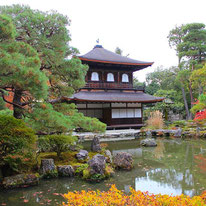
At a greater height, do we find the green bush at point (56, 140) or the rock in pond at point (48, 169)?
the green bush at point (56, 140)

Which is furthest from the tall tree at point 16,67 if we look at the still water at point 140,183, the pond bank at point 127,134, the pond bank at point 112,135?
the pond bank at point 127,134

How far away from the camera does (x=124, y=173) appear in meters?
5.75

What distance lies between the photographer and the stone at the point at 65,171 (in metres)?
5.55

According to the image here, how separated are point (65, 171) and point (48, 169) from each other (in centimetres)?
45

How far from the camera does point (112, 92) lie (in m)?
16.7

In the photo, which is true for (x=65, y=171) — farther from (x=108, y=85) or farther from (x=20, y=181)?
(x=108, y=85)

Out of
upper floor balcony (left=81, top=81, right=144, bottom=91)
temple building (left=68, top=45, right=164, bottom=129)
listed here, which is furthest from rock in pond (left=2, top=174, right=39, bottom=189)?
upper floor balcony (left=81, top=81, right=144, bottom=91)

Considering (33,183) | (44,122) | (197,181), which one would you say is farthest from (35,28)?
(197,181)

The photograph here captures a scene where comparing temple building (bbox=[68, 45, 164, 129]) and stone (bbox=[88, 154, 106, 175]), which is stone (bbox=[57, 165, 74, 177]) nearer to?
stone (bbox=[88, 154, 106, 175])

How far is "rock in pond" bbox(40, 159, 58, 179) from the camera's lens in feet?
17.6

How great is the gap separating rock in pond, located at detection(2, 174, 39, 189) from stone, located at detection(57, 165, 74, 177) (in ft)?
2.35

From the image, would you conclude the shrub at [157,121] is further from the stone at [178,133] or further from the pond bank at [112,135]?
the stone at [178,133]

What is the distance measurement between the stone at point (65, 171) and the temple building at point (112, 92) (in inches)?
380

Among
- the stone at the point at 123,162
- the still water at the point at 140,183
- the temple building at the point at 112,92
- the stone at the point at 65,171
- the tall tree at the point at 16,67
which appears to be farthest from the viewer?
the temple building at the point at 112,92
